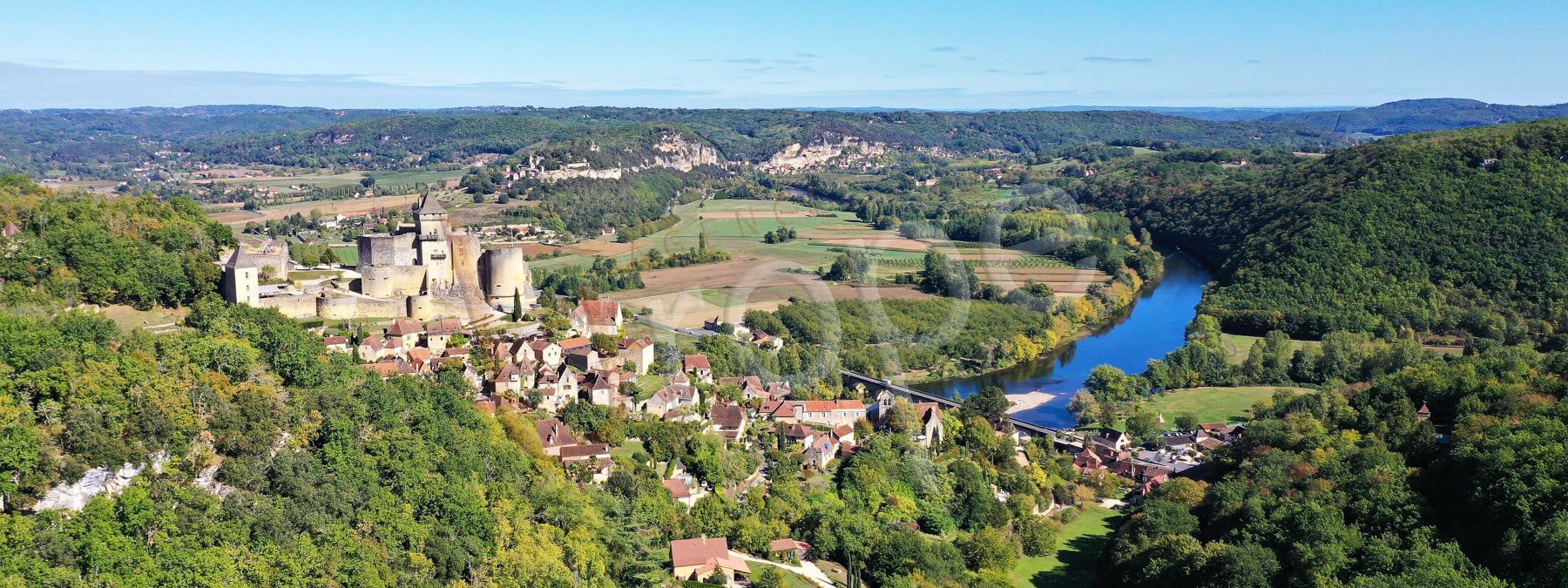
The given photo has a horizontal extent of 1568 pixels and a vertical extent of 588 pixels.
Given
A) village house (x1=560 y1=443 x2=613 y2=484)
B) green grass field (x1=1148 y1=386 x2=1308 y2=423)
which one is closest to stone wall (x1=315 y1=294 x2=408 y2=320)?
village house (x1=560 y1=443 x2=613 y2=484)

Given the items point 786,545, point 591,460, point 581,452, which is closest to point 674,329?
point 581,452

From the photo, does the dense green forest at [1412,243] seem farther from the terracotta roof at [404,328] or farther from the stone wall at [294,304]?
the stone wall at [294,304]

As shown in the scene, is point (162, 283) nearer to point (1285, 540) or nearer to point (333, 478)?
point (333, 478)

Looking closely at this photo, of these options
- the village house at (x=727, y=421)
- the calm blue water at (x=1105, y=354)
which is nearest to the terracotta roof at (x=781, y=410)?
the village house at (x=727, y=421)

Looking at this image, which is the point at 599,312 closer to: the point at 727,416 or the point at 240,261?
the point at 727,416

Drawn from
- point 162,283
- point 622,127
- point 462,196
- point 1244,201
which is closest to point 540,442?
point 162,283
